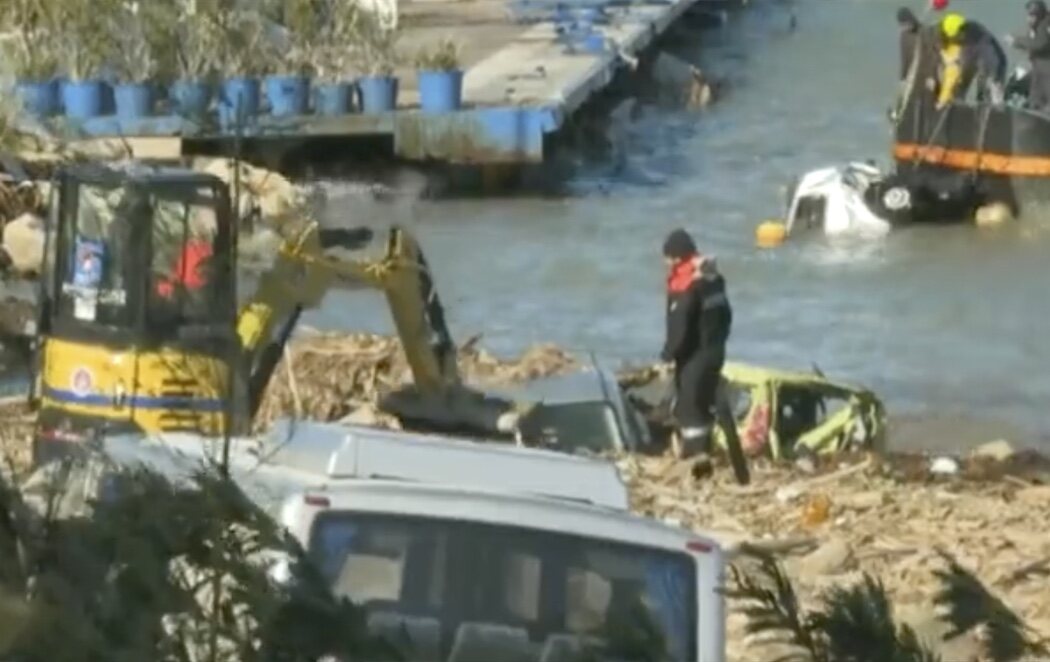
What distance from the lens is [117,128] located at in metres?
30.7

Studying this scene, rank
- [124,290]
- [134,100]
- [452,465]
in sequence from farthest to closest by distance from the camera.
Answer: [134,100] < [124,290] < [452,465]

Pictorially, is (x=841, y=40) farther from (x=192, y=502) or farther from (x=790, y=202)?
(x=192, y=502)

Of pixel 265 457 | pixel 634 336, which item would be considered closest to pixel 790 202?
pixel 634 336

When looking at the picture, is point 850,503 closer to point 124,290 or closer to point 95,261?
point 124,290

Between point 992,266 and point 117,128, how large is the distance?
28.4 ft

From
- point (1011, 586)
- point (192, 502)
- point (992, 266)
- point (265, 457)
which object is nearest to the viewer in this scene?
point (192, 502)

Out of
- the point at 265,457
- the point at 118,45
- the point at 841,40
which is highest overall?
the point at 265,457

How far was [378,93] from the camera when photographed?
3322 cm

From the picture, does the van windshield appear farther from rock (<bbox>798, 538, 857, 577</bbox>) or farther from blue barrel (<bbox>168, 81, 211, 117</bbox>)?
blue barrel (<bbox>168, 81, 211, 117</bbox>)

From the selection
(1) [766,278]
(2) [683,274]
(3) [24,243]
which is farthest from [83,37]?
(2) [683,274]

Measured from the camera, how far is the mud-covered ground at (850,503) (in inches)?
501

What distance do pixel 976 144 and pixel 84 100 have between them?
899 centimetres

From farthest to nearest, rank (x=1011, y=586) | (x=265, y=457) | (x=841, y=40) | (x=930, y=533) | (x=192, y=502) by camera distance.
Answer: (x=841, y=40) → (x=930, y=533) → (x=1011, y=586) → (x=265, y=457) → (x=192, y=502)

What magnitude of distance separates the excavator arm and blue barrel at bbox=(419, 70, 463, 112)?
15559mm
